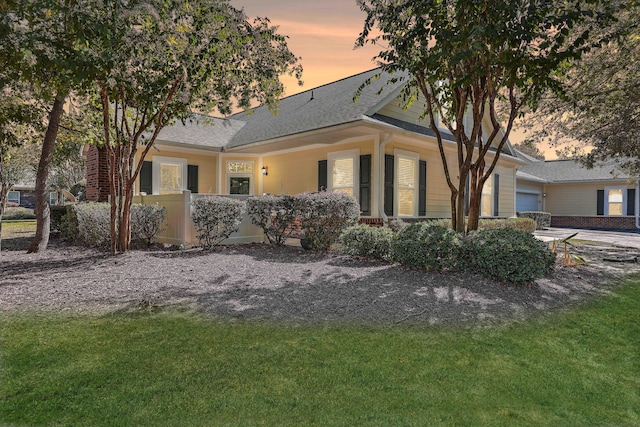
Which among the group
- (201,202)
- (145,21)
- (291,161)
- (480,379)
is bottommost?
(480,379)

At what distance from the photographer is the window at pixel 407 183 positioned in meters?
11.0

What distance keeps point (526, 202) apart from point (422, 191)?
16419mm

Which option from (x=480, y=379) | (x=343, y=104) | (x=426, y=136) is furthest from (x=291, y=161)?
(x=480, y=379)

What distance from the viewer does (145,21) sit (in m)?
6.40

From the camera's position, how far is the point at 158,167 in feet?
40.1

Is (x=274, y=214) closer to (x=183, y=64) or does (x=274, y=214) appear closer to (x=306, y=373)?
(x=183, y=64)

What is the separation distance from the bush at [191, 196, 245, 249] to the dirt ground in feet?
3.54

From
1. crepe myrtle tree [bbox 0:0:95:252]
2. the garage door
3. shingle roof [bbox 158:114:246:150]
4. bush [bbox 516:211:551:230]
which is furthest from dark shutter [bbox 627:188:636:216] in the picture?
crepe myrtle tree [bbox 0:0:95:252]

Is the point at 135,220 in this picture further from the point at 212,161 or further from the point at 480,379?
the point at 480,379

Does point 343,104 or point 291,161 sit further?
point 291,161

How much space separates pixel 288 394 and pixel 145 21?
21.9ft

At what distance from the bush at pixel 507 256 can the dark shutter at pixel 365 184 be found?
15.0 ft

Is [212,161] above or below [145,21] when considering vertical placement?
below

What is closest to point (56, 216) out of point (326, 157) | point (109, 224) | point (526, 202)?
point (109, 224)
